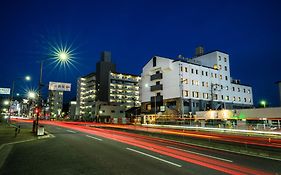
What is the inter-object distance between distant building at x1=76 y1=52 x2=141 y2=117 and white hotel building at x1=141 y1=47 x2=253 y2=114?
38.5 metres

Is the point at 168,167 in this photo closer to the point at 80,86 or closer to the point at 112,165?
the point at 112,165

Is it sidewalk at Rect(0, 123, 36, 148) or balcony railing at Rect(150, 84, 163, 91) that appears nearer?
sidewalk at Rect(0, 123, 36, 148)

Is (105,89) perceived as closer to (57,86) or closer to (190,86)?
(190,86)

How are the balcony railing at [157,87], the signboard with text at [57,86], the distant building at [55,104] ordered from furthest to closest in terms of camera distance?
the distant building at [55,104] → the balcony railing at [157,87] → the signboard with text at [57,86]

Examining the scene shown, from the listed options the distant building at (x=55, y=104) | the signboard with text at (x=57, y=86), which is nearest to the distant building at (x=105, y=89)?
the distant building at (x=55, y=104)

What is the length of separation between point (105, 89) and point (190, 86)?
194 feet

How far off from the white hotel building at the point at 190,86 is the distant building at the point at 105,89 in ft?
126

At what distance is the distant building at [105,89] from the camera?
105 meters

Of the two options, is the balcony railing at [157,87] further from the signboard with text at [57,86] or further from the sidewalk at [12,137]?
the sidewalk at [12,137]

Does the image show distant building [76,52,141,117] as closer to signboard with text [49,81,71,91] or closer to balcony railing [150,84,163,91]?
balcony railing [150,84,163,91]

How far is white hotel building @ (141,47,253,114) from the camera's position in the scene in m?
55.9

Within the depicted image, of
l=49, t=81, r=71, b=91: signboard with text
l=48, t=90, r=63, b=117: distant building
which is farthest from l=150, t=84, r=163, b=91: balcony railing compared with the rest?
l=48, t=90, r=63, b=117: distant building

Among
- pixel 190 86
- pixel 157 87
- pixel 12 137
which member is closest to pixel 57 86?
pixel 12 137

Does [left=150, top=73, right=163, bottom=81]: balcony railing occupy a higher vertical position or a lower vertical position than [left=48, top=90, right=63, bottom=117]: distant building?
higher
